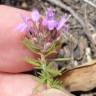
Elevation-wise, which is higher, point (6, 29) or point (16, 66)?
point (6, 29)

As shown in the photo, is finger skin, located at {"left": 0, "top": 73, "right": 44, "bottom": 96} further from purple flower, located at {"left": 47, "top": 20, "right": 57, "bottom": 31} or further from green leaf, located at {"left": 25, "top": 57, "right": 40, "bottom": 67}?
purple flower, located at {"left": 47, "top": 20, "right": 57, "bottom": 31}

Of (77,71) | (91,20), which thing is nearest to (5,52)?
(77,71)

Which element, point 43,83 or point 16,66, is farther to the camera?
point 16,66

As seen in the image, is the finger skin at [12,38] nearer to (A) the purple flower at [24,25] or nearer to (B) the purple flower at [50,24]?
(A) the purple flower at [24,25]

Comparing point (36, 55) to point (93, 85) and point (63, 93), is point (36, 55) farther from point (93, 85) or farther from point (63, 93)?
point (93, 85)

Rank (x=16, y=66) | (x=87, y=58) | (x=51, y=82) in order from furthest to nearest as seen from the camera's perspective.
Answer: (x=87, y=58), (x=16, y=66), (x=51, y=82)

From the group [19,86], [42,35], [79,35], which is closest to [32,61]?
[42,35]

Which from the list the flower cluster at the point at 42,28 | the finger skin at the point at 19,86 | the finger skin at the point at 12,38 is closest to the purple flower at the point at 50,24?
the flower cluster at the point at 42,28

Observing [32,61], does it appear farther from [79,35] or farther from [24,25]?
[79,35]
